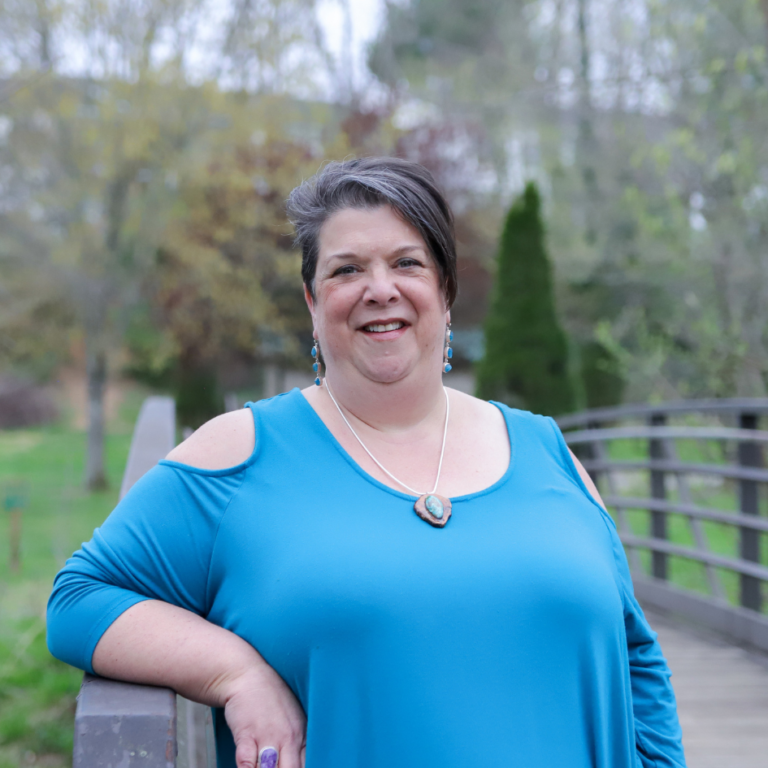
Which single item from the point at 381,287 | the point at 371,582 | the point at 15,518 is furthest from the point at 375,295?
the point at 15,518

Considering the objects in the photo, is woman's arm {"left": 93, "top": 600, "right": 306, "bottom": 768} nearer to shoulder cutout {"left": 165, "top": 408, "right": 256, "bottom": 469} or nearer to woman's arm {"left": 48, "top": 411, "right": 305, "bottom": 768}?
woman's arm {"left": 48, "top": 411, "right": 305, "bottom": 768}

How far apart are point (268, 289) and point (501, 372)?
7.81 metres

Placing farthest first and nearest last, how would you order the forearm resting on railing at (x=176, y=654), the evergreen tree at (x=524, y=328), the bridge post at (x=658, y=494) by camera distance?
the evergreen tree at (x=524, y=328), the bridge post at (x=658, y=494), the forearm resting on railing at (x=176, y=654)

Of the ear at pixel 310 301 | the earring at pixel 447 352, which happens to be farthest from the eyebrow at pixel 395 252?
the earring at pixel 447 352

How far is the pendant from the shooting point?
4.37 ft

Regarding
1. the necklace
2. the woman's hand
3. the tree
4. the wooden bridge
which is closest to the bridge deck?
the wooden bridge

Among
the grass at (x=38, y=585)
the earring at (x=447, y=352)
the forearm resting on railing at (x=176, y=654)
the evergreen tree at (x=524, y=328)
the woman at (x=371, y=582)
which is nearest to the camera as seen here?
the forearm resting on railing at (x=176, y=654)

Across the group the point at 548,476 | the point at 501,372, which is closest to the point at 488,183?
the point at 501,372

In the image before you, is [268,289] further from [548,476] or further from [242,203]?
[548,476]

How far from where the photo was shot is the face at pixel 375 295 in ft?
4.83

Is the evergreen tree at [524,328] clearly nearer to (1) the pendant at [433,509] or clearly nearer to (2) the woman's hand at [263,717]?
(1) the pendant at [433,509]

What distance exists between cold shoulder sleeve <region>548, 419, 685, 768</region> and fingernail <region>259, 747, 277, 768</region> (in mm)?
663

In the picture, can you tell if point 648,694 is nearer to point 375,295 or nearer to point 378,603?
point 378,603

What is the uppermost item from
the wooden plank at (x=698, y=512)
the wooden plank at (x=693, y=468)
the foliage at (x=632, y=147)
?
the foliage at (x=632, y=147)
